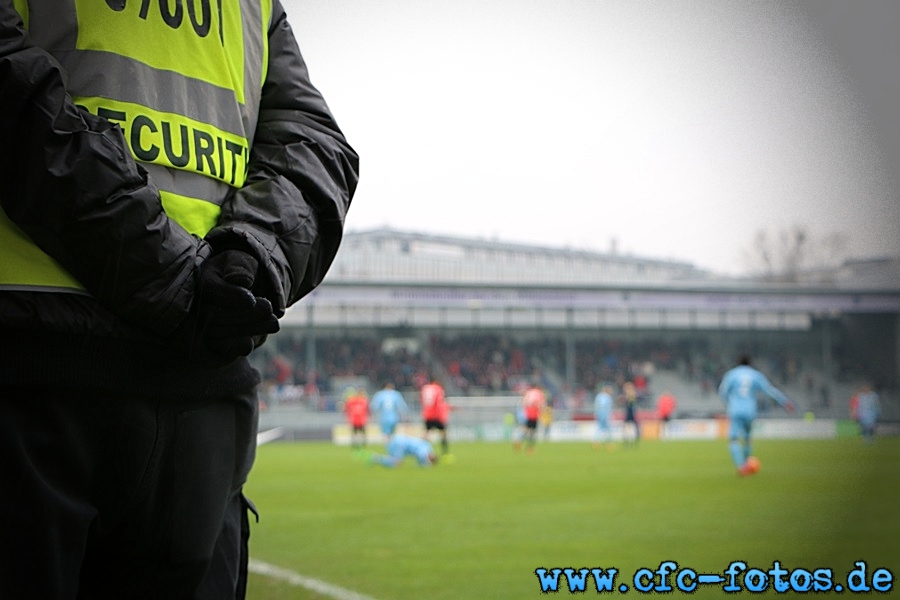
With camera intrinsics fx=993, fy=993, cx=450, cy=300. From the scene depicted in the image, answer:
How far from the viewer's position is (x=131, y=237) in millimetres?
984

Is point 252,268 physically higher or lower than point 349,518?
higher

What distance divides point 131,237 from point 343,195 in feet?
1.15

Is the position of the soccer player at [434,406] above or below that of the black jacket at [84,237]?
below

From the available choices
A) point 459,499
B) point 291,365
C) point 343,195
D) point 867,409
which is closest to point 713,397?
point 867,409

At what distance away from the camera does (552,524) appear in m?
6.76

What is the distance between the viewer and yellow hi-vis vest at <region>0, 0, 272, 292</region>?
1.04 meters

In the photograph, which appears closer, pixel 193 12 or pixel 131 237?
pixel 131 237

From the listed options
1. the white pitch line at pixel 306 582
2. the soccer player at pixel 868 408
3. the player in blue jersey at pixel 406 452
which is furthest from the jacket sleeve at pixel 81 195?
the soccer player at pixel 868 408

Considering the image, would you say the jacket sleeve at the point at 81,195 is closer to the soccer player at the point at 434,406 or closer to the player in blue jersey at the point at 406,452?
the player in blue jersey at the point at 406,452

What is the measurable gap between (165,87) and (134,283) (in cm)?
26

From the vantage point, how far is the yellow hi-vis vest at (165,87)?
1040 mm

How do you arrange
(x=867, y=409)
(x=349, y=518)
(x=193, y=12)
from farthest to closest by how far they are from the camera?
1. (x=867, y=409)
2. (x=349, y=518)
3. (x=193, y=12)

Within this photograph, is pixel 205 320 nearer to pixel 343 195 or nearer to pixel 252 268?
pixel 252 268

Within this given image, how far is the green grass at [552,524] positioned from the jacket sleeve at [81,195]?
8.50ft
